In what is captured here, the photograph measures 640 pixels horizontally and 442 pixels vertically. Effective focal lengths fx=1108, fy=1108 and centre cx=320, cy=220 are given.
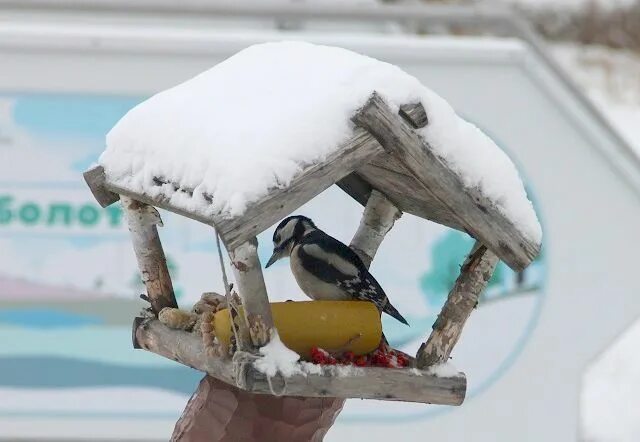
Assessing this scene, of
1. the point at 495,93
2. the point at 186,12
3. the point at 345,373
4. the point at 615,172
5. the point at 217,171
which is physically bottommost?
the point at 345,373

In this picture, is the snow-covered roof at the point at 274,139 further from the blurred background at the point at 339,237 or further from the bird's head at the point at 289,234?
the blurred background at the point at 339,237

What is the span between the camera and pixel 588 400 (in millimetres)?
6941

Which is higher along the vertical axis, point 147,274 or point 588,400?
point 588,400

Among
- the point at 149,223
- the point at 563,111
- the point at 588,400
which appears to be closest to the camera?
the point at 149,223

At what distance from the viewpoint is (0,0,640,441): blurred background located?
5035 millimetres

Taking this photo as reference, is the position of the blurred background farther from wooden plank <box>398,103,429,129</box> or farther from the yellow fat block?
wooden plank <box>398,103,429,129</box>

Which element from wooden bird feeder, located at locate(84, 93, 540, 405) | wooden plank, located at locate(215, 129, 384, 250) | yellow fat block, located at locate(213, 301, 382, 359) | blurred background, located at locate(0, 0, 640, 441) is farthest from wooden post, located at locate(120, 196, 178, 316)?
blurred background, located at locate(0, 0, 640, 441)

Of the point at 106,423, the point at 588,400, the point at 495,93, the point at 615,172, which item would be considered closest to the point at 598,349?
the point at 615,172

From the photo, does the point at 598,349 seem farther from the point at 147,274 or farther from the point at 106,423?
the point at 147,274

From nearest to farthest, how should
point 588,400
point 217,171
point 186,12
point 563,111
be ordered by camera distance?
point 217,171 → point 563,111 → point 186,12 → point 588,400

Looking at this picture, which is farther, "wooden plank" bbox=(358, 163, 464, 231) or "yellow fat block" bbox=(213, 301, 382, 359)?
"wooden plank" bbox=(358, 163, 464, 231)

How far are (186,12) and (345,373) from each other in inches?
152

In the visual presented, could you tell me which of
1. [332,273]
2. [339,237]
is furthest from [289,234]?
[339,237]

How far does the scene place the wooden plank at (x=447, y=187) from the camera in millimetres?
1951
